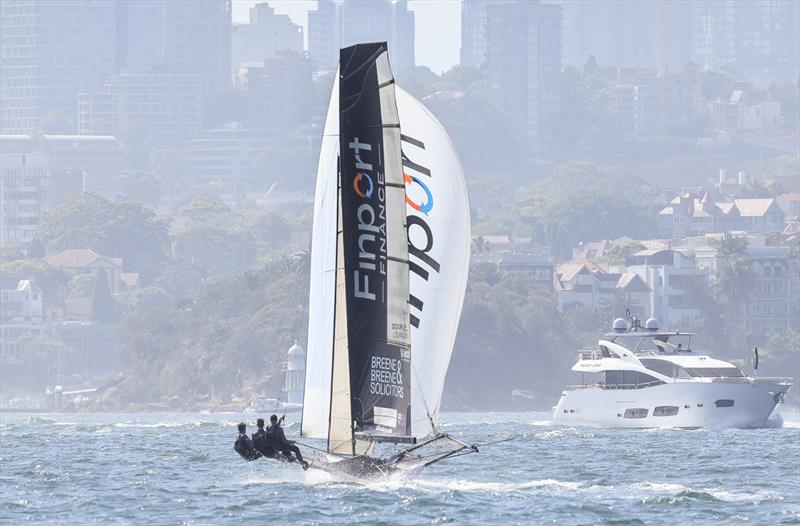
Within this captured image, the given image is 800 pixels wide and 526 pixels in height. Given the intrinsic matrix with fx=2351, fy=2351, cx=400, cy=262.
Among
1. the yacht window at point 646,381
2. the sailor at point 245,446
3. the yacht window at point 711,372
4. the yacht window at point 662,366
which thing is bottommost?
the sailor at point 245,446

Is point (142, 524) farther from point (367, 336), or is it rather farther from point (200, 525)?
point (367, 336)

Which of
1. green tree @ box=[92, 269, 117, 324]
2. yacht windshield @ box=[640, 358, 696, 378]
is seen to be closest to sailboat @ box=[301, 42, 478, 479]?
yacht windshield @ box=[640, 358, 696, 378]

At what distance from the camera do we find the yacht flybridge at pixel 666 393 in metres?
78.9

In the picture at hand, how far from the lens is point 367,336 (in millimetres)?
40219

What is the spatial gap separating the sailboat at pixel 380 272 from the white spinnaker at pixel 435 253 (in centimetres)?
2

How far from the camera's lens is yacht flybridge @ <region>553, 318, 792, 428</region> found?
78.9 metres

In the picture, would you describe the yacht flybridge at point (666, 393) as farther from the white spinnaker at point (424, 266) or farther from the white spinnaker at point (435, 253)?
the white spinnaker at point (424, 266)

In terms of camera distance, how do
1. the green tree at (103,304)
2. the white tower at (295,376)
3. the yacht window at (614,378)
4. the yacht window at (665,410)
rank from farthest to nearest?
the green tree at (103,304), the white tower at (295,376), the yacht window at (614,378), the yacht window at (665,410)

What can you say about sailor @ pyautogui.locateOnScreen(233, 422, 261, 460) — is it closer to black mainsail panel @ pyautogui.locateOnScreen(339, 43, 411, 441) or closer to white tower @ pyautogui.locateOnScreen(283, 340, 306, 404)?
black mainsail panel @ pyautogui.locateOnScreen(339, 43, 411, 441)

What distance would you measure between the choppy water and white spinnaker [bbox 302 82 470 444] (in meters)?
1.93

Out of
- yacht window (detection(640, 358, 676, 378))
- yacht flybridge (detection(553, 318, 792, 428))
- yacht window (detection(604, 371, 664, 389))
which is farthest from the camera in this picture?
yacht window (detection(604, 371, 664, 389))

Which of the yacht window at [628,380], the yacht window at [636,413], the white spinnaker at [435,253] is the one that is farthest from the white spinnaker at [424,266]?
the yacht window at [628,380]

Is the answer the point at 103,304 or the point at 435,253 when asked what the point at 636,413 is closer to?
the point at 435,253

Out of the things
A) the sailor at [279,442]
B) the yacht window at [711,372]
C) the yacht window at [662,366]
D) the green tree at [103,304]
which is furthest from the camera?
the green tree at [103,304]
